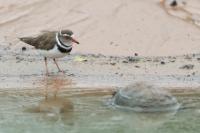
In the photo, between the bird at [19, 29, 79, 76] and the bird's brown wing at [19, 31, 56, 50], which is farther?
the bird's brown wing at [19, 31, 56, 50]

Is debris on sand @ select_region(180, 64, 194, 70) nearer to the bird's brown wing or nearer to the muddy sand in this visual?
the muddy sand

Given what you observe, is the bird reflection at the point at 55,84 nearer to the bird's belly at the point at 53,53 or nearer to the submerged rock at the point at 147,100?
the bird's belly at the point at 53,53

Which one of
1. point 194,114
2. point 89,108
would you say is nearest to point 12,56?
point 89,108

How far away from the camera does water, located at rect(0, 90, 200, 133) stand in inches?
360

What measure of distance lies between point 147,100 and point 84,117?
Answer: 948 millimetres

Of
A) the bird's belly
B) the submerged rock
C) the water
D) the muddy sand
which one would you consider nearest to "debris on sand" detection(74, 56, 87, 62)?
the muddy sand

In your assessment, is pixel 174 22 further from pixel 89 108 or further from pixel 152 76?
pixel 89 108

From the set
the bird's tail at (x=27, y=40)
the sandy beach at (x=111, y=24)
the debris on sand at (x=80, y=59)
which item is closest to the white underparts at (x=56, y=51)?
the bird's tail at (x=27, y=40)

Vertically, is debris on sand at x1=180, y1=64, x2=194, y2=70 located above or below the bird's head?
below

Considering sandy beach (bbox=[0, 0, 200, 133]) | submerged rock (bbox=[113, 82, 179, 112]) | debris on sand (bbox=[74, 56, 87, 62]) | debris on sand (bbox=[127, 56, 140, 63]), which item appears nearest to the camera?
sandy beach (bbox=[0, 0, 200, 133])

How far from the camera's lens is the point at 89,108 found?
9992mm

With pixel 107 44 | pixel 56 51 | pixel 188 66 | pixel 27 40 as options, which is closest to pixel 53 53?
pixel 56 51

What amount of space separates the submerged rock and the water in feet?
0.40

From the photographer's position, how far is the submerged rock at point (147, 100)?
995cm
